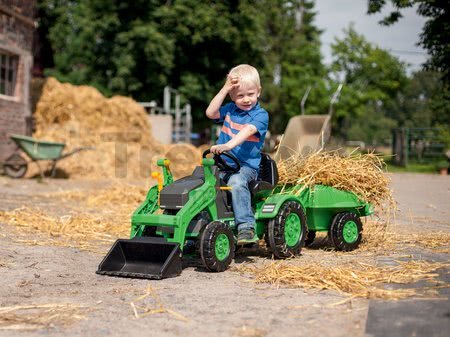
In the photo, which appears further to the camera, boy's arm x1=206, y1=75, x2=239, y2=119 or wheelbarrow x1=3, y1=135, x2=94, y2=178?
wheelbarrow x1=3, y1=135, x2=94, y2=178

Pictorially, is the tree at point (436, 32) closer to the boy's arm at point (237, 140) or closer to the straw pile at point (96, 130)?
the straw pile at point (96, 130)

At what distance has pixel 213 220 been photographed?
5.41m

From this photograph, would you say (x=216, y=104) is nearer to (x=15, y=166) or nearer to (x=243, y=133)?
(x=243, y=133)

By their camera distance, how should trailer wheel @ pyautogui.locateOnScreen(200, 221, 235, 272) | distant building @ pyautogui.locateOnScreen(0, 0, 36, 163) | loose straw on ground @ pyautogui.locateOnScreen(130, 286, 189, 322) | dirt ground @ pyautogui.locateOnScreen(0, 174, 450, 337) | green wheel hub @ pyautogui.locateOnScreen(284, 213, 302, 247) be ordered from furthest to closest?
distant building @ pyautogui.locateOnScreen(0, 0, 36, 163), green wheel hub @ pyautogui.locateOnScreen(284, 213, 302, 247), trailer wheel @ pyautogui.locateOnScreen(200, 221, 235, 272), loose straw on ground @ pyautogui.locateOnScreen(130, 286, 189, 322), dirt ground @ pyautogui.locateOnScreen(0, 174, 450, 337)

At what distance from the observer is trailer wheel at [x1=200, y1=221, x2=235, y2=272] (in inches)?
200

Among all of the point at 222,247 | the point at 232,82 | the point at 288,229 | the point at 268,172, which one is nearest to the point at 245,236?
the point at 222,247

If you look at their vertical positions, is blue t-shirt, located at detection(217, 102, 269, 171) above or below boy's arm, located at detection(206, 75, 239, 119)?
below

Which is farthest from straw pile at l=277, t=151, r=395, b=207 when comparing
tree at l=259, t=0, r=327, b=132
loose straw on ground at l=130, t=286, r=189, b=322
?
tree at l=259, t=0, r=327, b=132

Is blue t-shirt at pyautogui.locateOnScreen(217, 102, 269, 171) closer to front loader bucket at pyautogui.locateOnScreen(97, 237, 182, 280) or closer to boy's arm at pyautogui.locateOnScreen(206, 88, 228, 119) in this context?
boy's arm at pyautogui.locateOnScreen(206, 88, 228, 119)

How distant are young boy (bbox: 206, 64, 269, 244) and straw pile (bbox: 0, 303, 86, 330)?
1797mm

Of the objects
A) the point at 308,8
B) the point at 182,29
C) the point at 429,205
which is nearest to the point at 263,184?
the point at 429,205

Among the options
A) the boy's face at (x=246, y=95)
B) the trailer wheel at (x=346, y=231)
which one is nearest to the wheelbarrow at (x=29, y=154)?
the trailer wheel at (x=346, y=231)

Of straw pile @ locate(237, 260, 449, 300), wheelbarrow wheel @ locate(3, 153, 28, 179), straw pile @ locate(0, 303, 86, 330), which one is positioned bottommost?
straw pile @ locate(0, 303, 86, 330)

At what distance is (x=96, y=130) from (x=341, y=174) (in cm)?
1449
